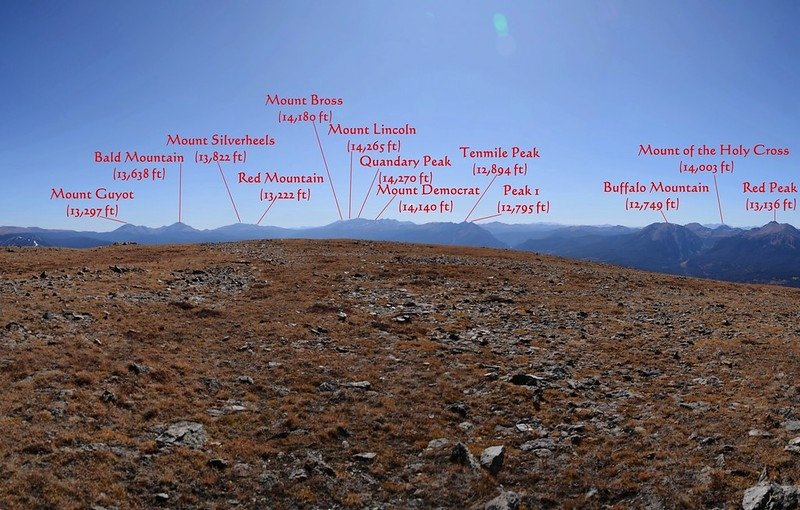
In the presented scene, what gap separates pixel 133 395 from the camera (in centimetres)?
1536

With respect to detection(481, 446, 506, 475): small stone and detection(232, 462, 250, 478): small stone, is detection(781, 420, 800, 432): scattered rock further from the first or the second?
detection(232, 462, 250, 478): small stone

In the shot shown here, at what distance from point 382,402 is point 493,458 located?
194 inches

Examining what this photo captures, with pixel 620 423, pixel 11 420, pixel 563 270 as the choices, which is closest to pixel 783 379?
pixel 620 423

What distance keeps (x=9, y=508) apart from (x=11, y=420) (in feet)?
13.0

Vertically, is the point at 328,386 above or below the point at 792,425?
below

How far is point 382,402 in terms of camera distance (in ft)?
53.7

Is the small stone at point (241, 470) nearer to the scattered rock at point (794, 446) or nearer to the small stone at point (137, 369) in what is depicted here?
the small stone at point (137, 369)

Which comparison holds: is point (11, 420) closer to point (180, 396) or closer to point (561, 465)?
point (180, 396)

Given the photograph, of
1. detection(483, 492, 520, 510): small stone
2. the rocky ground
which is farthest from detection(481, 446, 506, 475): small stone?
detection(483, 492, 520, 510): small stone

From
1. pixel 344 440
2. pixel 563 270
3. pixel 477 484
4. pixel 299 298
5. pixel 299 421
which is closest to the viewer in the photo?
pixel 477 484

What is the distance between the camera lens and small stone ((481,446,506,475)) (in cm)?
1223

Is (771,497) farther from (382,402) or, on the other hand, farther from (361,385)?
(361,385)

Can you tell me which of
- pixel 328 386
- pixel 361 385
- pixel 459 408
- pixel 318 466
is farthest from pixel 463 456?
pixel 328 386

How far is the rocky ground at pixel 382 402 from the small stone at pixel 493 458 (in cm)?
5
